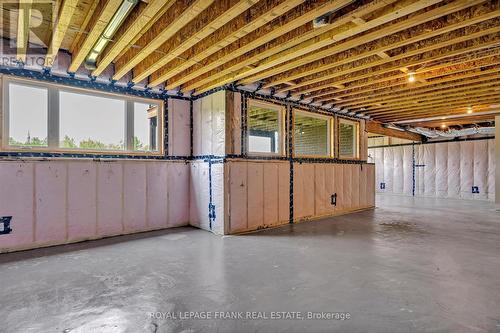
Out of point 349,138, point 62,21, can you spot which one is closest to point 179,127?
point 62,21

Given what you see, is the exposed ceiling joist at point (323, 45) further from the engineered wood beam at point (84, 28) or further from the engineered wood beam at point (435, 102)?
the engineered wood beam at point (435, 102)

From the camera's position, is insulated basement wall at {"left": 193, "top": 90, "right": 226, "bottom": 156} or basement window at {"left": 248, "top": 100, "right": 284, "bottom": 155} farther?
basement window at {"left": 248, "top": 100, "right": 284, "bottom": 155}

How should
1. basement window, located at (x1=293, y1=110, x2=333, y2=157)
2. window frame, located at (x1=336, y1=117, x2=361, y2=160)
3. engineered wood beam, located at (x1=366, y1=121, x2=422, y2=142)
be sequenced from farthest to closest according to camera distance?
engineered wood beam, located at (x1=366, y1=121, x2=422, y2=142)
basement window, located at (x1=293, y1=110, x2=333, y2=157)
window frame, located at (x1=336, y1=117, x2=361, y2=160)

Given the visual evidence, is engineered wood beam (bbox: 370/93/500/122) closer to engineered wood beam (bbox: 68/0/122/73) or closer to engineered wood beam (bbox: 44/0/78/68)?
engineered wood beam (bbox: 68/0/122/73)

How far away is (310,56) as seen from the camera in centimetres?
368

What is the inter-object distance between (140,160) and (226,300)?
11.0ft

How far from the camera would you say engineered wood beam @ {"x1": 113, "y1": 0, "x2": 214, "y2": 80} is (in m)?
2.57

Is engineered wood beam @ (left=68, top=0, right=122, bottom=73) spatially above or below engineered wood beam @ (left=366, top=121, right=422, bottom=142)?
above

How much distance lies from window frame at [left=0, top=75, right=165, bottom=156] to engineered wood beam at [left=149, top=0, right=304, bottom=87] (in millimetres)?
1115

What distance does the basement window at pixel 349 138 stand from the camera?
7393 mm

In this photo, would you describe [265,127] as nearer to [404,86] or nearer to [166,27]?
[404,86]

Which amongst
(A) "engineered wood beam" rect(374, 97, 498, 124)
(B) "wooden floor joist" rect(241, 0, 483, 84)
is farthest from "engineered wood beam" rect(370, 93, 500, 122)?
(B) "wooden floor joist" rect(241, 0, 483, 84)

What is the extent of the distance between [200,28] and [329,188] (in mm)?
4776

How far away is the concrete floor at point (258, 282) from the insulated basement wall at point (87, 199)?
321mm
